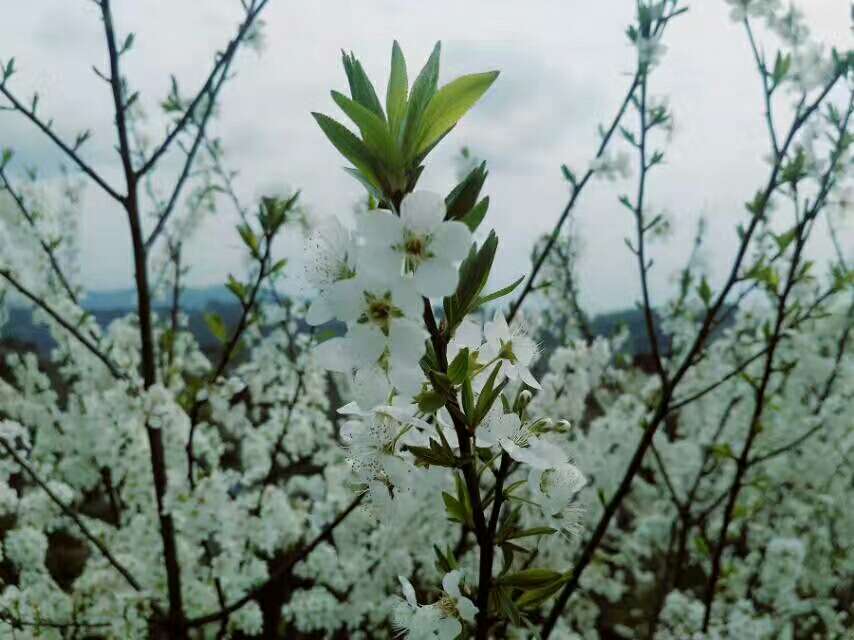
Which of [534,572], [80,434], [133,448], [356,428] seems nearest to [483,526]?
[534,572]

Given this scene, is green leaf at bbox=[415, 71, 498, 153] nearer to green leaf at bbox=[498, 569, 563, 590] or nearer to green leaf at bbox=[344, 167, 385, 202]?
green leaf at bbox=[344, 167, 385, 202]

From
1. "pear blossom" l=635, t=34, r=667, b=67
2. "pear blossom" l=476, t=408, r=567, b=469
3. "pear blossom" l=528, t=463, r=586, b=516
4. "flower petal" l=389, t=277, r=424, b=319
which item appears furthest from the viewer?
"pear blossom" l=635, t=34, r=667, b=67

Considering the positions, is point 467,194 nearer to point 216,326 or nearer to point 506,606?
point 506,606

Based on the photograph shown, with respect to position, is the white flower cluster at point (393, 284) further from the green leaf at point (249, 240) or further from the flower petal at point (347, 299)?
the green leaf at point (249, 240)

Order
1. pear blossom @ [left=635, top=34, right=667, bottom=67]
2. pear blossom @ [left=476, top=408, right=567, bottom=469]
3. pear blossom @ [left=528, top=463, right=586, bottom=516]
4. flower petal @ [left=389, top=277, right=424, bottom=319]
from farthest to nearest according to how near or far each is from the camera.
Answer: pear blossom @ [left=635, top=34, right=667, bottom=67] → pear blossom @ [left=528, top=463, right=586, bottom=516] → pear blossom @ [left=476, top=408, right=567, bottom=469] → flower petal @ [left=389, top=277, right=424, bottom=319]

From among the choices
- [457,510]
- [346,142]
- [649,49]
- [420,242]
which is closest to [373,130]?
[346,142]

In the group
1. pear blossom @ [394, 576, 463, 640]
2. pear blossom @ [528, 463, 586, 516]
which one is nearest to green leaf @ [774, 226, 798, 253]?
pear blossom @ [528, 463, 586, 516]

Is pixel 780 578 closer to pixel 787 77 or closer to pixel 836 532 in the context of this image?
pixel 836 532
